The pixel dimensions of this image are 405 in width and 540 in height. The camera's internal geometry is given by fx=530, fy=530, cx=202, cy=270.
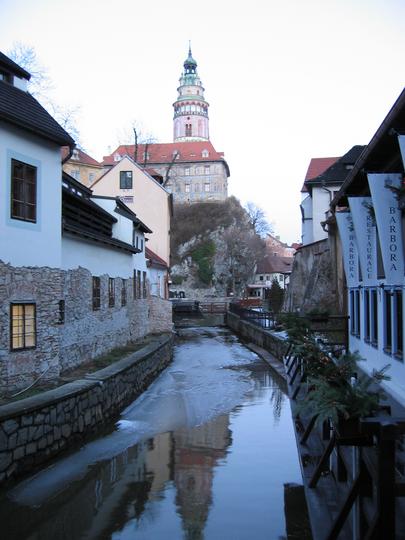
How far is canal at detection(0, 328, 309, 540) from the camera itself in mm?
7289

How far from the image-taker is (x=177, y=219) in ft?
239

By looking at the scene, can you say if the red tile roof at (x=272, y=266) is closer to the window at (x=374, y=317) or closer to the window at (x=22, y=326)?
the window at (x=374, y=317)

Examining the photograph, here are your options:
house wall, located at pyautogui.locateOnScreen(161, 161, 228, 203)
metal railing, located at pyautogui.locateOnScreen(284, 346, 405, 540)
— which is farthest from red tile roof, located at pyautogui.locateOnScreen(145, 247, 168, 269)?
house wall, located at pyautogui.locateOnScreen(161, 161, 228, 203)

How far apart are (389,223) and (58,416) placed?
6.89 meters

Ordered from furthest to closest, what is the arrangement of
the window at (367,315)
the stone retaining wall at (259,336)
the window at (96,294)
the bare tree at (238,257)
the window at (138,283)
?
1. the bare tree at (238,257)
2. the window at (138,283)
3. the stone retaining wall at (259,336)
4. the window at (96,294)
5. the window at (367,315)

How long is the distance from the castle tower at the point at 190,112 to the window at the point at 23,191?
3759 inches

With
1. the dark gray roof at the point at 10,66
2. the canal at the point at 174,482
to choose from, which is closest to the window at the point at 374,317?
the canal at the point at 174,482

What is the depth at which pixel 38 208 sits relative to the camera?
12.0m

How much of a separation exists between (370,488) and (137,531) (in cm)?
429

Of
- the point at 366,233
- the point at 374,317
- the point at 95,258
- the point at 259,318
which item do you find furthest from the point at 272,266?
the point at 366,233

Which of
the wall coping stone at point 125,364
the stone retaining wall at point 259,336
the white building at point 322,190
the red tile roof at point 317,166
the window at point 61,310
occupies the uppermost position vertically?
the red tile roof at point 317,166

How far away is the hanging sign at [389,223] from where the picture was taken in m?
8.41

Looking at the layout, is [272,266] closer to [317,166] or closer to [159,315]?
[317,166]

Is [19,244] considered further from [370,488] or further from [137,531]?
[370,488]
